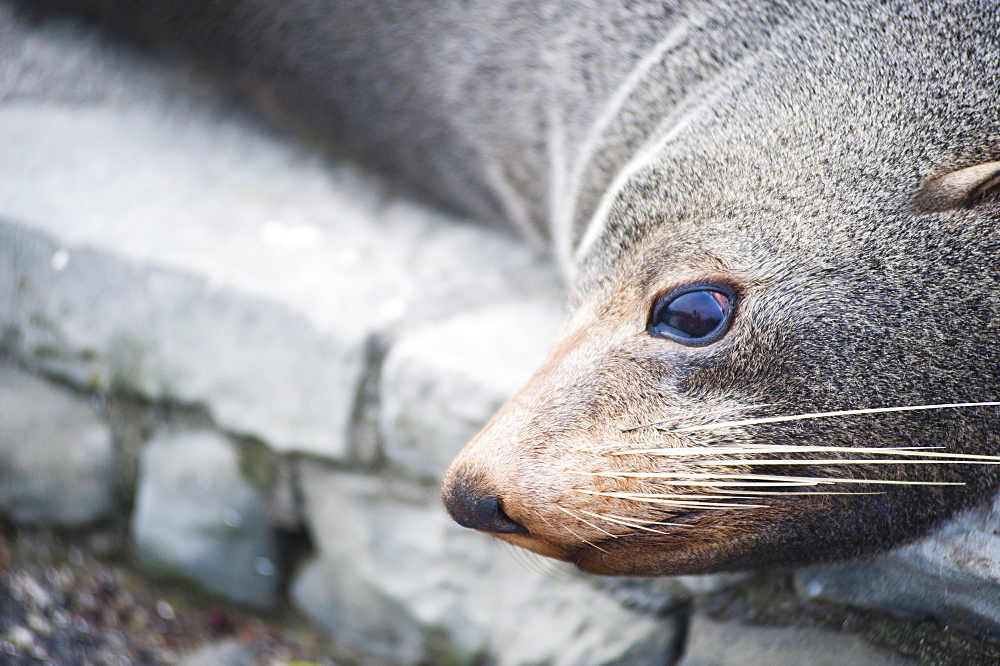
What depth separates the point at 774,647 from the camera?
174 cm

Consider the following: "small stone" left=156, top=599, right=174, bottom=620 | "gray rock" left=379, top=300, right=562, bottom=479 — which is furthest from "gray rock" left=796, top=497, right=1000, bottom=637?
"small stone" left=156, top=599, right=174, bottom=620

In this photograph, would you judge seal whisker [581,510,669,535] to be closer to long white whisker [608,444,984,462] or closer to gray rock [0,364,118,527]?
long white whisker [608,444,984,462]

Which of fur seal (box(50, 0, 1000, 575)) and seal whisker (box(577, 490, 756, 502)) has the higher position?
fur seal (box(50, 0, 1000, 575))

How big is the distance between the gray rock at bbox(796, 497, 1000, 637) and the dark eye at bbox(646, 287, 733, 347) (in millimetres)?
537

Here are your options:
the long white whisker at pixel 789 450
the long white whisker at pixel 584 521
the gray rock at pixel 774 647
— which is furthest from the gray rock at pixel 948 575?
the long white whisker at pixel 584 521

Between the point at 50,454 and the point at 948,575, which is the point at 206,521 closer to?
the point at 50,454

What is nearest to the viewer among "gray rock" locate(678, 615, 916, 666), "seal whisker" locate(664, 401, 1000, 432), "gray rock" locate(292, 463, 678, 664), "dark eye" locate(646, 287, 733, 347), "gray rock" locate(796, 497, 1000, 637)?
"seal whisker" locate(664, 401, 1000, 432)

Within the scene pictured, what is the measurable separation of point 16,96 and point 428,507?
1782mm

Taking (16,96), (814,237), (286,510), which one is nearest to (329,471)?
(286,510)

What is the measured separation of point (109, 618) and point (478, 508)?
4.75ft

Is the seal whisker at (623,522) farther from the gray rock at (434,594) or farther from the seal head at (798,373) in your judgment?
the gray rock at (434,594)

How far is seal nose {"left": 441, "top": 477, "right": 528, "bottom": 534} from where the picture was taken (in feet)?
4.45

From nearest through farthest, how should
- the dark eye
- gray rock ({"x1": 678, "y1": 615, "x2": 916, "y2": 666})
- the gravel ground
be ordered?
the dark eye
gray rock ({"x1": 678, "y1": 615, "x2": 916, "y2": 666})
the gravel ground

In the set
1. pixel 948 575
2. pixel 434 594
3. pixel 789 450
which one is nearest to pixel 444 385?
pixel 434 594
